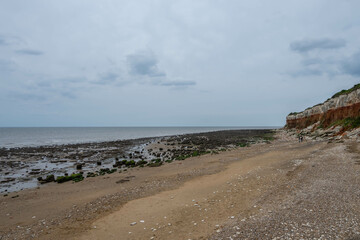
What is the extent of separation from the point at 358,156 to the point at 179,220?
18.2 metres

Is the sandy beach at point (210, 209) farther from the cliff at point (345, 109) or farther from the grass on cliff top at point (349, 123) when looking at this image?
the cliff at point (345, 109)

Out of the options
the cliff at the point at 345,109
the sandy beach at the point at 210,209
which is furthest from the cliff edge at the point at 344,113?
the sandy beach at the point at 210,209

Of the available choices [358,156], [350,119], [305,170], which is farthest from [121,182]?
[350,119]

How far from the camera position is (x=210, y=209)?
965 cm

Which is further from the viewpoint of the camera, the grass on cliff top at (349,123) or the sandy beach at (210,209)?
the grass on cliff top at (349,123)

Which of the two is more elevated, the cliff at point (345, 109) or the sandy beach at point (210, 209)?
the cliff at point (345, 109)

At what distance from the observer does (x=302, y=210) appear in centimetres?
823

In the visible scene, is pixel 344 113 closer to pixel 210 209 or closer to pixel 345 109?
pixel 345 109

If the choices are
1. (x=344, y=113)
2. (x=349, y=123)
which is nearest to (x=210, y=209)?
(x=349, y=123)

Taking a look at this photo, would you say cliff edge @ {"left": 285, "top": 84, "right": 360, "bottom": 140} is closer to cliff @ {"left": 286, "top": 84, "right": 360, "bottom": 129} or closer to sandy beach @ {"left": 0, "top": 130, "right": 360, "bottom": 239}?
cliff @ {"left": 286, "top": 84, "right": 360, "bottom": 129}

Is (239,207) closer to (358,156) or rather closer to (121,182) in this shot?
(121,182)

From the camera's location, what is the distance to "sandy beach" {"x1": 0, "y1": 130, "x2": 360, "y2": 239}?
730cm

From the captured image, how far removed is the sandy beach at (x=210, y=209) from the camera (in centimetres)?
730

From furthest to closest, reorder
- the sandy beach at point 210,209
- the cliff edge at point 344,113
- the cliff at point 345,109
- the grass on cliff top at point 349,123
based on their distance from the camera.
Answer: the cliff at point 345,109
the cliff edge at point 344,113
the grass on cliff top at point 349,123
the sandy beach at point 210,209
